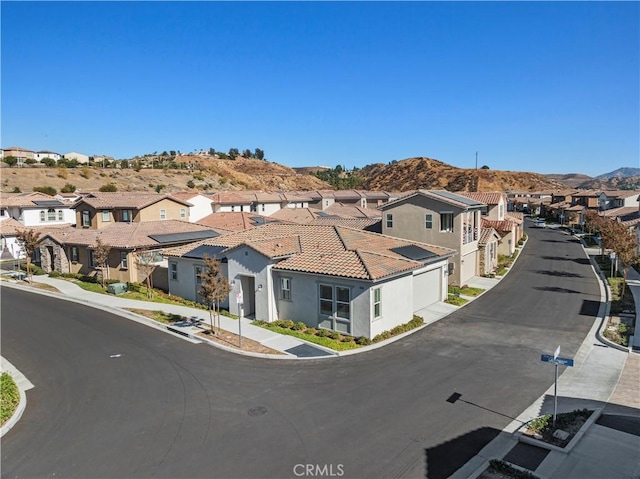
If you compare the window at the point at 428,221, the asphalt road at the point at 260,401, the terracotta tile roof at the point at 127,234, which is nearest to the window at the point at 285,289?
the asphalt road at the point at 260,401

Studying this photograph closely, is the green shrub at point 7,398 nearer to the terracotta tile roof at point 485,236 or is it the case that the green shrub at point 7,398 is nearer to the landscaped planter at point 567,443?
the landscaped planter at point 567,443

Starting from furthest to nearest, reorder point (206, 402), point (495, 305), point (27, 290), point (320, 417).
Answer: point (27, 290), point (495, 305), point (206, 402), point (320, 417)

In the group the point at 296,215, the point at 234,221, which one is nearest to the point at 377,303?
the point at 234,221

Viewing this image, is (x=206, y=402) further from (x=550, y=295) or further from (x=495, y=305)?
(x=550, y=295)

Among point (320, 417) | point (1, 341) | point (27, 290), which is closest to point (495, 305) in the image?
point (320, 417)

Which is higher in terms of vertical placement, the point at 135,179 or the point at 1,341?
the point at 135,179

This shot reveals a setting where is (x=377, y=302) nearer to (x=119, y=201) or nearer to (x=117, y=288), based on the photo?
(x=117, y=288)

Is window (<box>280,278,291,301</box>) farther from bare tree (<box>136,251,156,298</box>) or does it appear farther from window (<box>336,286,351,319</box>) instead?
bare tree (<box>136,251,156,298</box>)
